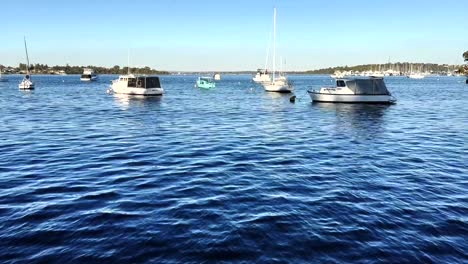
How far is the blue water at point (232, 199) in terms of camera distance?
8.77 m

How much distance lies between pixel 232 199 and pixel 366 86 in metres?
46.0

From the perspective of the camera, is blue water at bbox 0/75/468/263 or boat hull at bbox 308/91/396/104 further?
boat hull at bbox 308/91/396/104

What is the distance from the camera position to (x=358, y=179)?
15070 millimetres

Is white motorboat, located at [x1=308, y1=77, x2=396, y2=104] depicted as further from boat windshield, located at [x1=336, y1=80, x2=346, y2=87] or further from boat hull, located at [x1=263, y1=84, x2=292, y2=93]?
boat hull, located at [x1=263, y1=84, x2=292, y2=93]

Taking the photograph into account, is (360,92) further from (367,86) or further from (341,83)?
(341,83)

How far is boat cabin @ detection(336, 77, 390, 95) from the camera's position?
5334 cm

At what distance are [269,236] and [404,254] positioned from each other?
3.13 metres

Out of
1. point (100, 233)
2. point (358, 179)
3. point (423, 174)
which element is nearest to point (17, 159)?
point (100, 233)

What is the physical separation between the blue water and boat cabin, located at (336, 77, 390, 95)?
94.9ft

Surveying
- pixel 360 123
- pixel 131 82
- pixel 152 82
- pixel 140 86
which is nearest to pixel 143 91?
pixel 140 86

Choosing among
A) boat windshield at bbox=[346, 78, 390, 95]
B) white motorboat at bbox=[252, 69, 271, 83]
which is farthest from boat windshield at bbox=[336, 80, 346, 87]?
white motorboat at bbox=[252, 69, 271, 83]

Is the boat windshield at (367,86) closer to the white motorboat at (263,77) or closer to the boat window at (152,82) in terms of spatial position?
the boat window at (152,82)

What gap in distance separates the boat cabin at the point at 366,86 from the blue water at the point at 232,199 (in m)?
28.9

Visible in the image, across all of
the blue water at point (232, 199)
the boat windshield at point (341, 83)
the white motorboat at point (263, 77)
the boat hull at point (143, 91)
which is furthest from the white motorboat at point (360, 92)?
the white motorboat at point (263, 77)
